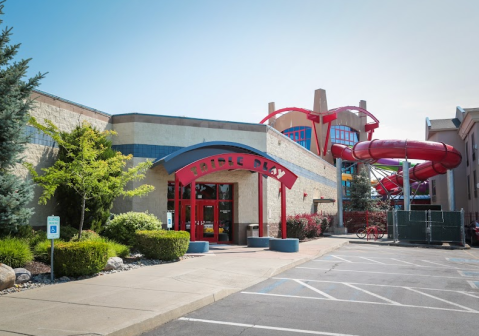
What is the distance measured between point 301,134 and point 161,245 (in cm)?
4471

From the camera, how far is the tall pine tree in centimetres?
1109

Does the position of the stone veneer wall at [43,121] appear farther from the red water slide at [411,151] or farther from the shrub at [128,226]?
the red water slide at [411,151]

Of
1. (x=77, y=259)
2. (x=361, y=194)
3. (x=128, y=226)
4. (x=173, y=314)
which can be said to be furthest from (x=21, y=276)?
(x=361, y=194)

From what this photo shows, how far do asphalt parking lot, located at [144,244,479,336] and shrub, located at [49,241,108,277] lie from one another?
3973 millimetres

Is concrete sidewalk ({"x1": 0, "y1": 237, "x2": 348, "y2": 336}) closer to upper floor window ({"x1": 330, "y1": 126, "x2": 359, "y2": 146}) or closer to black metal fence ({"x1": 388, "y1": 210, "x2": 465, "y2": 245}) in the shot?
black metal fence ({"x1": 388, "y1": 210, "x2": 465, "y2": 245})

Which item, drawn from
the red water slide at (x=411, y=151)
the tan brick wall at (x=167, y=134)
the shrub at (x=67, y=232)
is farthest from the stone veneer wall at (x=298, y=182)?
the shrub at (x=67, y=232)

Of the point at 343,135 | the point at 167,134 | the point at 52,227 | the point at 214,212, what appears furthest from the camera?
the point at 343,135

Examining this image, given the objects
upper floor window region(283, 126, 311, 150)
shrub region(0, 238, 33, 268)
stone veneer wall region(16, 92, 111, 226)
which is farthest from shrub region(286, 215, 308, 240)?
upper floor window region(283, 126, 311, 150)

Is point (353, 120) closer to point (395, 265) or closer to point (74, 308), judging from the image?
point (395, 265)

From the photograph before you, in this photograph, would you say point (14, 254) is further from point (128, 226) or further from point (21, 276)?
point (128, 226)

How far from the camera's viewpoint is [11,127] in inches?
443

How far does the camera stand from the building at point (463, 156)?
1241 inches

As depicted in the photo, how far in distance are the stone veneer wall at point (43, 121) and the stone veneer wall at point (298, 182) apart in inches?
412

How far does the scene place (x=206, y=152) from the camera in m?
19.5
